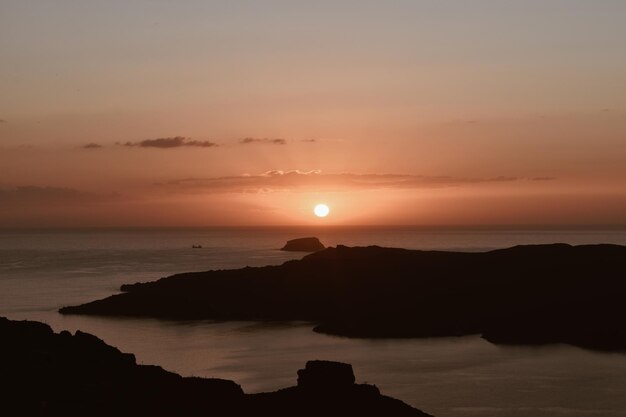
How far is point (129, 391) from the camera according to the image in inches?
1452

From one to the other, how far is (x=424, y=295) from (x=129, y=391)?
70.0m

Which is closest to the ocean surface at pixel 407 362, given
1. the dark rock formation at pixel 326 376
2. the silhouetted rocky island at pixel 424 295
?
the silhouetted rocky island at pixel 424 295

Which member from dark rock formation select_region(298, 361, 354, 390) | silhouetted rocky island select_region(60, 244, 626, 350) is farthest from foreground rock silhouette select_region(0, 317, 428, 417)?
silhouetted rocky island select_region(60, 244, 626, 350)

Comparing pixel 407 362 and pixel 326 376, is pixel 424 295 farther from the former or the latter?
pixel 326 376

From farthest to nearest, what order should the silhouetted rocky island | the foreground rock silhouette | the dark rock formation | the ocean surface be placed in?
1. the silhouetted rocky island
2. the ocean surface
3. the dark rock formation
4. the foreground rock silhouette

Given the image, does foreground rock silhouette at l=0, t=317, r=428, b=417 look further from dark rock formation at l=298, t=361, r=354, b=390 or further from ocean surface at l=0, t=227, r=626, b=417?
ocean surface at l=0, t=227, r=626, b=417

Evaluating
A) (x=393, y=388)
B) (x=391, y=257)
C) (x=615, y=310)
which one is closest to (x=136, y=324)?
(x=391, y=257)

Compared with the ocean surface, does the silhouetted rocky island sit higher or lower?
higher

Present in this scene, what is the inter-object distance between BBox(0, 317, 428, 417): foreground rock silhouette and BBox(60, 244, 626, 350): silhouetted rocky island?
45878 mm

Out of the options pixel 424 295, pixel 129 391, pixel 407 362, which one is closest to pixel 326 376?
pixel 129 391

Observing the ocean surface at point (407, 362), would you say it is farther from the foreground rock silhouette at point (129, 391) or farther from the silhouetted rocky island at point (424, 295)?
the foreground rock silhouette at point (129, 391)

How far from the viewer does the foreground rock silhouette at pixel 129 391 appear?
34.3 m

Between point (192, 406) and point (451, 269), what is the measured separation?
78.5m

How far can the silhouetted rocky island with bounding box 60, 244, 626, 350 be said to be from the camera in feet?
289
